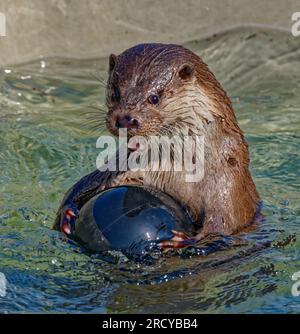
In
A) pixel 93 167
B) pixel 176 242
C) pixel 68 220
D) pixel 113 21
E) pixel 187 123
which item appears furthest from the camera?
pixel 113 21

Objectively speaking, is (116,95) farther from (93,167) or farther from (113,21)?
(113,21)

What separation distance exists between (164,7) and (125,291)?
4358mm

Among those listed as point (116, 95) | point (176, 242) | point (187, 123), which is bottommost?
point (176, 242)

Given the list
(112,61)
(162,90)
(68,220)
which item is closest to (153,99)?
(162,90)

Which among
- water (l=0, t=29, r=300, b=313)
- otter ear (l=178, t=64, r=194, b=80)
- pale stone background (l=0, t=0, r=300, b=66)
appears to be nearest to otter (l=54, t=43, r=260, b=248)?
otter ear (l=178, t=64, r=194, b=80)

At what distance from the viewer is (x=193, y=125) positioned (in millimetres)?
4949

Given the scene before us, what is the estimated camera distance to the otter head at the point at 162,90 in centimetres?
482

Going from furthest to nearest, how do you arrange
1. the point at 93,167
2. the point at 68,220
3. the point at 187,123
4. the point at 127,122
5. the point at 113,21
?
1. the point at 113,21
2. the point at 93,167
3. the point at 68,220
4. the point at 187,123
5. the point at 127,122

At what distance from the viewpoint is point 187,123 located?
495cm

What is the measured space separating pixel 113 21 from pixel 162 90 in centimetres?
386

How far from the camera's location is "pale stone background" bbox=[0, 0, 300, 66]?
8.55 meters

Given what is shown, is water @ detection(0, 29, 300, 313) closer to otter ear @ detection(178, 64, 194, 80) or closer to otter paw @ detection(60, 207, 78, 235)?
otter paw @ detection(60, 207, 78, 235)

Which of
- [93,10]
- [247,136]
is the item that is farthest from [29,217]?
[93,10]

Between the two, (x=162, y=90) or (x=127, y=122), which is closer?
(x=127, y=122)
